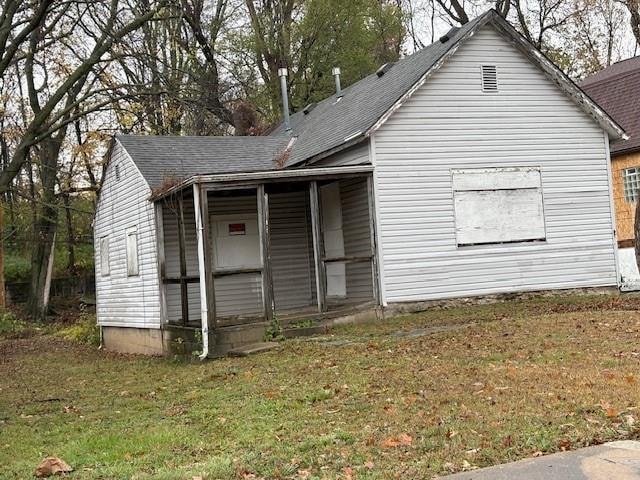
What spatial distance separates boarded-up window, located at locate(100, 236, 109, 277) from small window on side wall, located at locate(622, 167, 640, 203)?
46.6ft

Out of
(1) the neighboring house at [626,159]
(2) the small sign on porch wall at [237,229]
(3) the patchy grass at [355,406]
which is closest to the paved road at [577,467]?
(3) the patchy grass at [355,406]

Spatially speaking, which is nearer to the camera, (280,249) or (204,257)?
(204,257)

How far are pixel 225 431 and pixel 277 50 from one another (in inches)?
1004

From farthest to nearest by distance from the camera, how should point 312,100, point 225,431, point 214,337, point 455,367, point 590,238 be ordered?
point 312,100 → point 590,238 → point 214,337 → point 455,367 → point 225,431

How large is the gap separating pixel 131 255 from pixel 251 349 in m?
6.47

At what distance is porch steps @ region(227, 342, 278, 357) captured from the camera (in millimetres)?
12477

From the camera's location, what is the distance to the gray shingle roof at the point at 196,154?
16.9m

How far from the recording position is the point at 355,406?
7.50 metres

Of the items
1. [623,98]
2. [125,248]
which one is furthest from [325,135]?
[623,98]

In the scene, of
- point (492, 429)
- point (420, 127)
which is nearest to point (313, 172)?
point (420, 127)

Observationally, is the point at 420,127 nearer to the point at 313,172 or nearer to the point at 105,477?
the point at 313,172

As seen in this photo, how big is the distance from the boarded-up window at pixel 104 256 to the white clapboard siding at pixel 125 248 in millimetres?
121

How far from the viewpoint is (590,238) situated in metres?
16.8

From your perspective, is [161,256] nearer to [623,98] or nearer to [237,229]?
[237,229]
